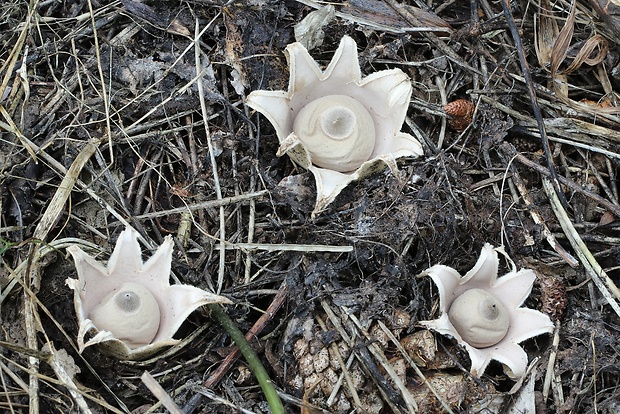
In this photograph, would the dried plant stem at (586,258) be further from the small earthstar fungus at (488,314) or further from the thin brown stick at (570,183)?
the small earthstar fungus at (488,314)

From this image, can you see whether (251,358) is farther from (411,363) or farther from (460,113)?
(460,113)

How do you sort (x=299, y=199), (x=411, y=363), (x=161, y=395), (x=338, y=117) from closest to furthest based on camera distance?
1. (x=161, y=395)
2. (x=411, y=363)
3. (x=338, y=117)
4. (x=299, y=199)

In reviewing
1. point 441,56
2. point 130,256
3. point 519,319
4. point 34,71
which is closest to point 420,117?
point 441,56

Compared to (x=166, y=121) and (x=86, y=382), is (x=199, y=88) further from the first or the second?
(x=86, y=382)

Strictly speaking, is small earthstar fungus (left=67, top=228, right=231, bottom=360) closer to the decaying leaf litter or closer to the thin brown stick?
the decaying leaf litter

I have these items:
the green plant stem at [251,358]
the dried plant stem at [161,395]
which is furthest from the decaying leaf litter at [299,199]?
the dried plant stem at [161,395]

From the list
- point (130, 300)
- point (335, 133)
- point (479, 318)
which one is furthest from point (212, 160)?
point (479, 318)
